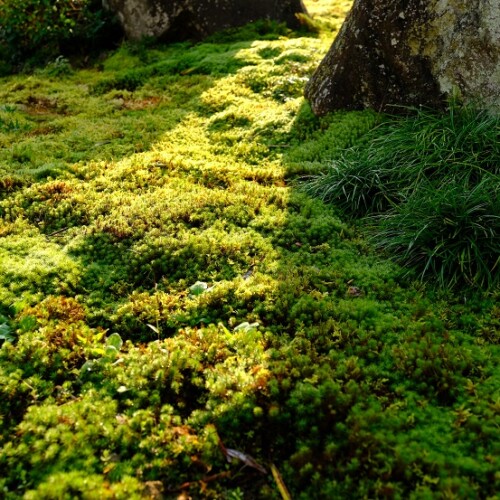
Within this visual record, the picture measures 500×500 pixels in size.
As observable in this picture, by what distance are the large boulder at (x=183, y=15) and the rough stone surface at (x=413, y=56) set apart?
5151mm

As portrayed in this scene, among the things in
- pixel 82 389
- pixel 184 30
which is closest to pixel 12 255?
pixel 82 389

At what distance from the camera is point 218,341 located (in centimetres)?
369

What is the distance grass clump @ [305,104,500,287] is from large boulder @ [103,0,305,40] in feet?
21.8

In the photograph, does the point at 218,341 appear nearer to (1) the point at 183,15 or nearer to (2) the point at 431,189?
(2) the point at 431,189

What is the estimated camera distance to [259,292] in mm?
4164

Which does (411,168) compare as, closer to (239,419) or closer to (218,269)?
(218,269)

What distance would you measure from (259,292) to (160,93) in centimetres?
636

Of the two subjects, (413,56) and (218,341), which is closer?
(218,341)

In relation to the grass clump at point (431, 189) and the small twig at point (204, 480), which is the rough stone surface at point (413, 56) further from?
the small twig at point (204, 480)

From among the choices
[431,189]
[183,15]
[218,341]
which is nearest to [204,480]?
[218,341]

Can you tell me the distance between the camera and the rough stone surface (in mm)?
5934

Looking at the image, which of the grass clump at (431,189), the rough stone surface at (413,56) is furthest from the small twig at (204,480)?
the rough stone surface at (413,56)

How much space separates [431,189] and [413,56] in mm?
2374

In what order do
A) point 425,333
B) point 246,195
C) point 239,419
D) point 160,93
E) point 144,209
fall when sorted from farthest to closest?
point 160,93 < point 246,195 < point 144,209 < point 425,333 < point 239,419
